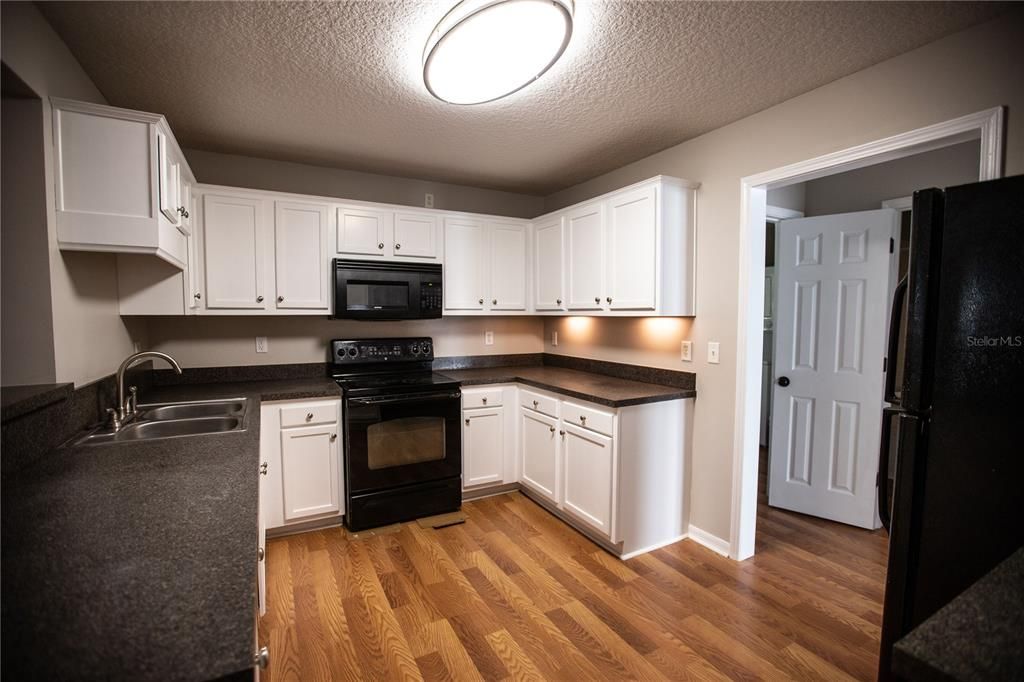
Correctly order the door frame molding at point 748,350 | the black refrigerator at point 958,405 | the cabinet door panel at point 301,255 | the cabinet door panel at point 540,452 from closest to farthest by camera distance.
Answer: the black refrigerator at point 958,405, the door frame molding at point 748,350, the cabinet door panel at point 301,255, the cabinet door panel at point 540,452

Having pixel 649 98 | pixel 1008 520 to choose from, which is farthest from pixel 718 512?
pixel 649 98

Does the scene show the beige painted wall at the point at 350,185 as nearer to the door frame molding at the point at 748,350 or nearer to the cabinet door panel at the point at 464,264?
the cabinet door panel at the point at 464,264

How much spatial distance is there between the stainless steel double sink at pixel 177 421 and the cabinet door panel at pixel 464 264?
164 cm

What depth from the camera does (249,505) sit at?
1.14 m

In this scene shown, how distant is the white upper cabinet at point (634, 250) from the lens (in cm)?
269

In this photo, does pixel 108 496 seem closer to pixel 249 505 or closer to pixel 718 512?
pixel 249 505

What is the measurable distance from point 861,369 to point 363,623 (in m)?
3.20

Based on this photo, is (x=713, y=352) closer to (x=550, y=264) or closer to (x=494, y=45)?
(x=550, y=264)

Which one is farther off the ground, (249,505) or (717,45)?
(717,45)

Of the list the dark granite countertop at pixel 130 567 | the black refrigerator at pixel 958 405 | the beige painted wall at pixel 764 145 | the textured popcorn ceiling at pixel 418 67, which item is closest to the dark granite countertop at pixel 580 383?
the beige painted wall at pixel 764 145

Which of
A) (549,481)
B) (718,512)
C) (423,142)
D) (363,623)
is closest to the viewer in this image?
(363,623)

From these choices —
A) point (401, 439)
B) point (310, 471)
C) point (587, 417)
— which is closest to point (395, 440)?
point (401, 439)

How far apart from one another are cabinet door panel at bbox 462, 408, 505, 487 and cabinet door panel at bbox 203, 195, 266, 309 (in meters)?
1.61

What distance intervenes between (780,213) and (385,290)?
10.1 feet
